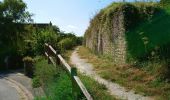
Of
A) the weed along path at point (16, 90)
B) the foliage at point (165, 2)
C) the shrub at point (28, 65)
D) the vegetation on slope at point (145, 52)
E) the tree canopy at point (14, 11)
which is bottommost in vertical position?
the weed along path at point (16, 90)

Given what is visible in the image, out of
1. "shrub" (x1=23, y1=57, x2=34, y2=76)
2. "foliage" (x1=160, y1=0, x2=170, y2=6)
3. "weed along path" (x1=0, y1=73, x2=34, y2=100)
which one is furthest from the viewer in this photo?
"shrub" (x1=23, y1=57, x2=34, y2=76)

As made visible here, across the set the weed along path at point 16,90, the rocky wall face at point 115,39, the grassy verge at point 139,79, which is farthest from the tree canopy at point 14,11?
the grassy verge at point 139,79

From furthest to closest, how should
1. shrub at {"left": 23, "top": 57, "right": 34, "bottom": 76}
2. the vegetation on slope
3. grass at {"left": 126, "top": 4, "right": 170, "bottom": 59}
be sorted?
shrub at {"left": 23, "top": 57, "right": 34, "bottom": 76} < grass at {"left": 126, "top": 4, "right": 170, "bottom": 59} < the vegetation on slope

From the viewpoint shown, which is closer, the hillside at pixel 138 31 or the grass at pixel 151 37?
the grass at pixel 151 37

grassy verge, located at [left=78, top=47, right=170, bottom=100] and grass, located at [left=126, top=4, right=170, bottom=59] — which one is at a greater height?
grass, located at [left=126, top=4, right=170, bottom=59]

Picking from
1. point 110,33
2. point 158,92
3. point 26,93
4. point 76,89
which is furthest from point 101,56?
point 76,89

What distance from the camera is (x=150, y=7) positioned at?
15.7 meters

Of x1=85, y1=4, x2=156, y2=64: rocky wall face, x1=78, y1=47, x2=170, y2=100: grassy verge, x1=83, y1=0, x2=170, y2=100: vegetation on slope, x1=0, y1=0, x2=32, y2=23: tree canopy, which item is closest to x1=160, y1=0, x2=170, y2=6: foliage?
x1=83, y1=0, x2=170, y2=100: vegetation on slope

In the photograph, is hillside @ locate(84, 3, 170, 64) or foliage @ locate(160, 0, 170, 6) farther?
foliage @ locate(160, 0, 170, 6)

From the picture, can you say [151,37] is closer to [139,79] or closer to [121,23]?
[121,23]

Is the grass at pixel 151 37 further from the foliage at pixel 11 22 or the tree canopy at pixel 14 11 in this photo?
the tree canopy at pixel 14 11

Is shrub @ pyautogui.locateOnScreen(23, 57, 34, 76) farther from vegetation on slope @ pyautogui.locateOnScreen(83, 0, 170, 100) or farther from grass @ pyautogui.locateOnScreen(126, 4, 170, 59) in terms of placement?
grass @ pyautogui.locateOnScreen(126, 4, 170, 59)

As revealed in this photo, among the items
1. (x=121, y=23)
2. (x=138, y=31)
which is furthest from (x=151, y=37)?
(x=121, y=23)

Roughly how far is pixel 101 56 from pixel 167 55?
7255 mm
